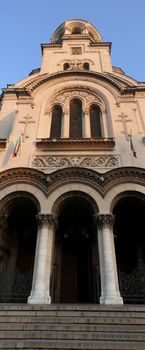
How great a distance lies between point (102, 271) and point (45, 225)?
10.1 ft

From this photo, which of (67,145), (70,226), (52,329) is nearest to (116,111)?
(67,145)

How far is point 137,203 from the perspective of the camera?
38.5ft

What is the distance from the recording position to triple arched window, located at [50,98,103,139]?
50.7ft

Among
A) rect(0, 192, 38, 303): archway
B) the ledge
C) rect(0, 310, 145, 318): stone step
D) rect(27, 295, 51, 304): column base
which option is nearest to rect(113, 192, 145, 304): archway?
the ledge

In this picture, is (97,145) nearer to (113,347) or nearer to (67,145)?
(67,145)

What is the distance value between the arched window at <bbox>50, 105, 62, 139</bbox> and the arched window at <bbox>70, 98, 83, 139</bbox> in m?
0.82

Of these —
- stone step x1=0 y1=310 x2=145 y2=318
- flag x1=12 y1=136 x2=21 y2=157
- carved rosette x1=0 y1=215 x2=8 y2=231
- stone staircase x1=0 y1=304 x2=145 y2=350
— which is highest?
flag x1=12 y1=136 x2=21 y2=157

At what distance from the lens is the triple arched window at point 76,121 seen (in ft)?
50.7

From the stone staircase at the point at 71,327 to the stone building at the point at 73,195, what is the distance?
1650 millimetres

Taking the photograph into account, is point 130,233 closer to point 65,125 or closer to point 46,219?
point 46,219

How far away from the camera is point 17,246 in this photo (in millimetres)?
12938

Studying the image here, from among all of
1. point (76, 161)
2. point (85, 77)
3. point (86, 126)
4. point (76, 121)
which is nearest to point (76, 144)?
point (76, 161)

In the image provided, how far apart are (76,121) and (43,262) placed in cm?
1001

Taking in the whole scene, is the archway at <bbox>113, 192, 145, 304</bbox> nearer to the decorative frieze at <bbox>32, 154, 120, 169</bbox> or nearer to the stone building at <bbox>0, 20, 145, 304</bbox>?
the stone building at <bbox>0, 20, 145, 304</bbox>
